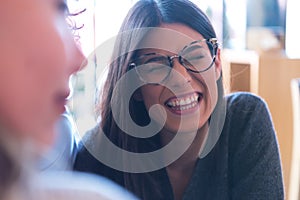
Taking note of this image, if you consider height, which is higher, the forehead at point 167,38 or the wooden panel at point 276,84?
the forehead at point 167,38

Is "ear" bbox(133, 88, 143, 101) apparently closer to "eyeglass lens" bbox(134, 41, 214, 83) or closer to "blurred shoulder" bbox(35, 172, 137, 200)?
"eyeglass lens" bbox(134, 41, 214, 83)

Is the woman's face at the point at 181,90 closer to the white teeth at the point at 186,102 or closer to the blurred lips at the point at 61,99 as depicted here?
the white teeth at the point at 186,102

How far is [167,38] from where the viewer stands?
1.00 metres

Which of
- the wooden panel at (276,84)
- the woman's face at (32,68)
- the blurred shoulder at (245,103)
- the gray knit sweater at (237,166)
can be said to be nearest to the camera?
the woman's face at (32,68)

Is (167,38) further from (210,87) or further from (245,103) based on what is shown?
(245,103)

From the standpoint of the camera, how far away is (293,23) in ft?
7.43

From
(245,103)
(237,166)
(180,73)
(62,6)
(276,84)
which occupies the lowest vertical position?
(276,84)

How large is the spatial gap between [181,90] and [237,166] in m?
0.24

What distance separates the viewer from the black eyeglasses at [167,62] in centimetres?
101

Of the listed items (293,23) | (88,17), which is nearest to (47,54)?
(88,17)

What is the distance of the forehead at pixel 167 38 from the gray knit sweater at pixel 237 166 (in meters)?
0.24

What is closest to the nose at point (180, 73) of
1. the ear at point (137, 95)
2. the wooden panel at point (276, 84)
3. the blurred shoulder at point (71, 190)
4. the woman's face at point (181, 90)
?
the woman's face at point (181, 90)

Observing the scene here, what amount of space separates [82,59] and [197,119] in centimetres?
82

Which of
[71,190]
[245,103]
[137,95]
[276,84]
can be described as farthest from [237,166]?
[276,84]
